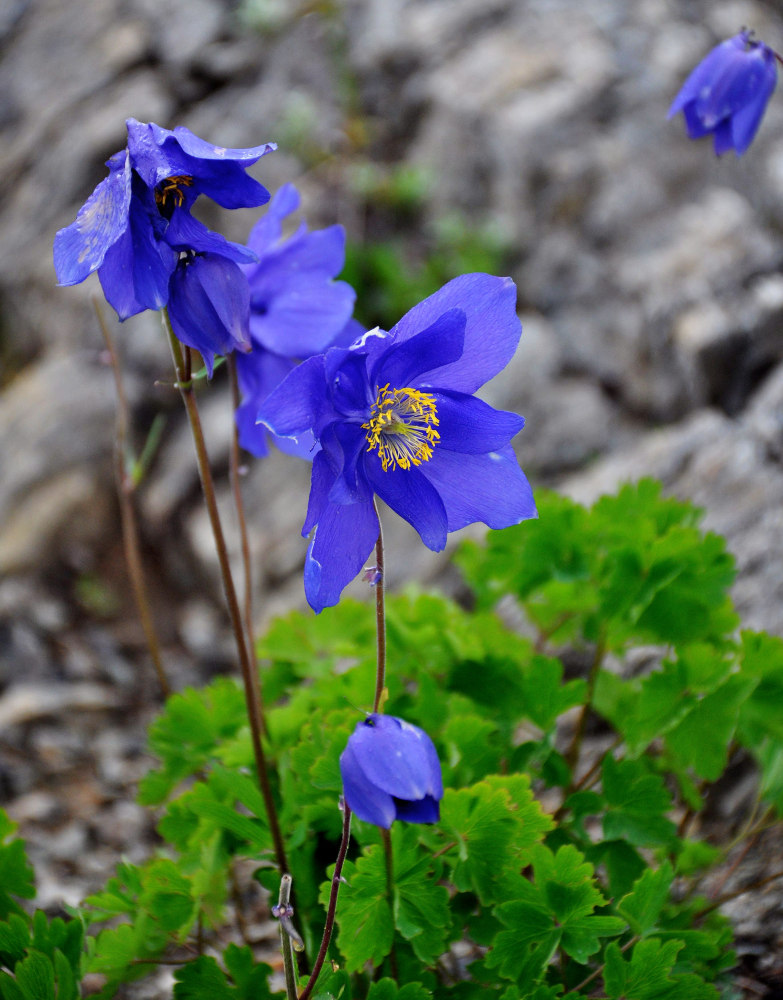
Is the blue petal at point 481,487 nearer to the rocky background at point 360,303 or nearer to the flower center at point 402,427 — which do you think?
the flower center at point 402,427

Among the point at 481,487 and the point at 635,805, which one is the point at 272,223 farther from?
the point at 635,805

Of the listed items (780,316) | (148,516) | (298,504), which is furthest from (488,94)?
(148,516)

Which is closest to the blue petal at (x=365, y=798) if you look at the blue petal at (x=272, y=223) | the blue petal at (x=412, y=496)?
the blue petal at (x=412, y=496)

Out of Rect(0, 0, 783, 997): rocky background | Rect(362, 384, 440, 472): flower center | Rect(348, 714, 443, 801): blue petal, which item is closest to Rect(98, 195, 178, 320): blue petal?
Rect(362, 384, 440, 472): flower center

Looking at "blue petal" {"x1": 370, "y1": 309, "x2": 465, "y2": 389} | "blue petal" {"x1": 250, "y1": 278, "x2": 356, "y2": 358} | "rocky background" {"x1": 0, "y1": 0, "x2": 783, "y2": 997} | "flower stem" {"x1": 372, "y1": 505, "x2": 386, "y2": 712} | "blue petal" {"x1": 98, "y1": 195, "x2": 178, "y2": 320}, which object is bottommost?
A: "flower stem" {"x1": 372, "y1": 505, "x2": 386, "y2": 712}

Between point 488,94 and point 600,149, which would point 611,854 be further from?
point 488,94

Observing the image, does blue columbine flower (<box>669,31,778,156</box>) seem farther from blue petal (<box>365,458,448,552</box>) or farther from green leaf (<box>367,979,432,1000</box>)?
green leaf (<box>367,979,432,1000</box>)
